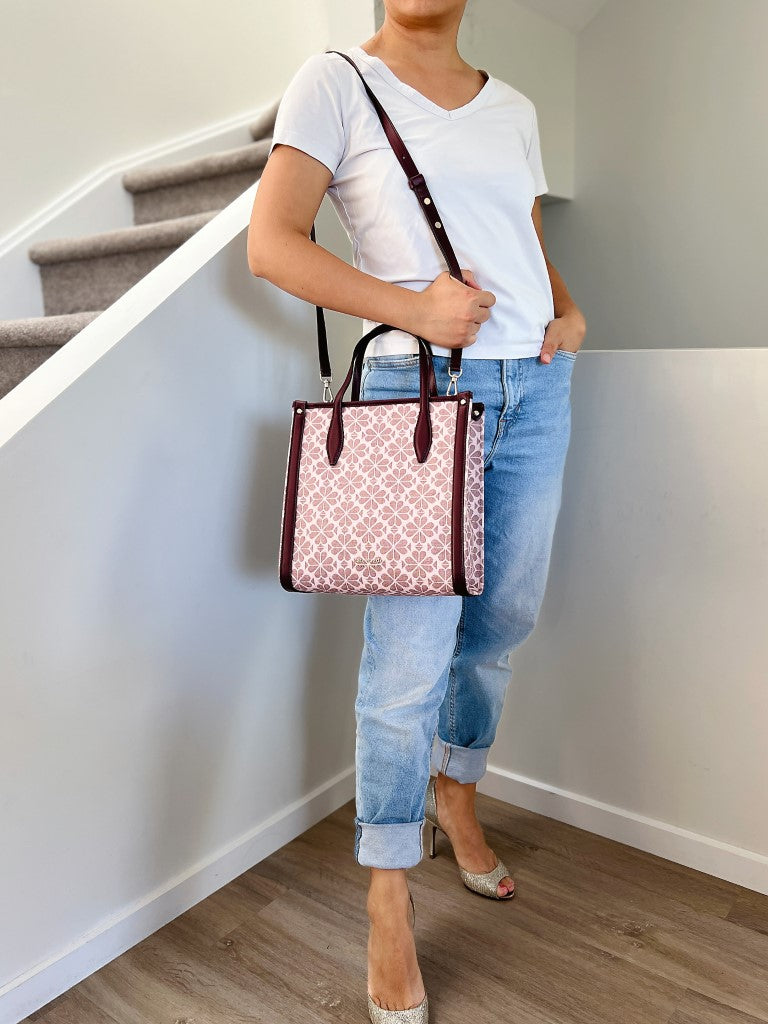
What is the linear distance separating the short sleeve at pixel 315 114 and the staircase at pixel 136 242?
787 mm

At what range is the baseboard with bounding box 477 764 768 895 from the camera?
1.40 meters

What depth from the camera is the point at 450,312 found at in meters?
1.00

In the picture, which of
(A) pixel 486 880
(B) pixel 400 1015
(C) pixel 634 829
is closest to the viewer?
(B) pixel 400 1015

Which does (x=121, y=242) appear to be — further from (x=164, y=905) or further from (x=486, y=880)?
(x=486, y=880)

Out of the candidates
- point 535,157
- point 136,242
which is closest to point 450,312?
point 535,157

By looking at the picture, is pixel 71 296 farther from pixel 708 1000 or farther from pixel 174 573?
pixel 708 1000

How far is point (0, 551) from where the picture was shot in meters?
1.00

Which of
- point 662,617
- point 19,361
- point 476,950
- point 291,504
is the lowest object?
point 476,950

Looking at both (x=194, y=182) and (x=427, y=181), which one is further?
(x=194, y=182)

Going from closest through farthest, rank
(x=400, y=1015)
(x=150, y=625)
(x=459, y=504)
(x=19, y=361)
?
(x=459, y=504) → (x=400, y=1015) → (x=150, y=625) → (x=19, y=361)

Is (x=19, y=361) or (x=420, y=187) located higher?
(x=420, y=187)

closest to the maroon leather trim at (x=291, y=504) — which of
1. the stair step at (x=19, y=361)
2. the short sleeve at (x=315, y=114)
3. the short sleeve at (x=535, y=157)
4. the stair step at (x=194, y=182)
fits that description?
the short sleeve at (x=315, y=114)

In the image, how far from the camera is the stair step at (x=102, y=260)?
71.7 inches

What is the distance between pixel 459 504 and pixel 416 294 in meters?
0.25
